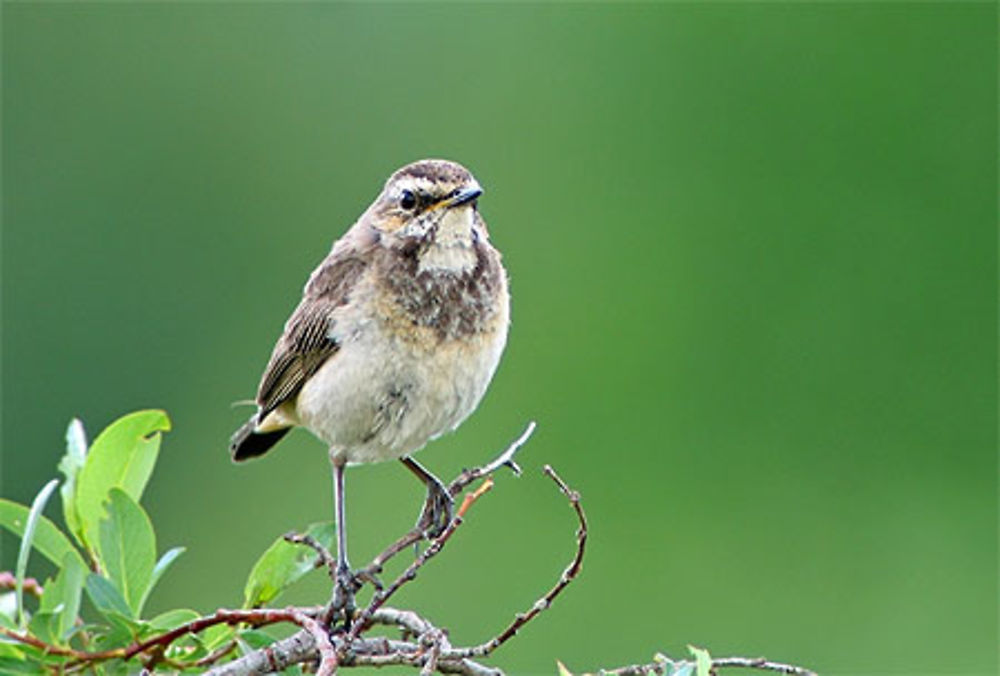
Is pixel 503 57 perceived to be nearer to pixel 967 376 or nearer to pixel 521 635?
pixel 967 376

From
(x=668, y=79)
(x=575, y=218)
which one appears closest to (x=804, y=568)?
(x=575, y=218)

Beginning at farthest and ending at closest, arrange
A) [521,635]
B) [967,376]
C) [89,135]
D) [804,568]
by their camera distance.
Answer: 1. [89,135]
2. [967,376]
3. [804,568]
4. [521,635]

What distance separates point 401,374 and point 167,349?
11080 mm

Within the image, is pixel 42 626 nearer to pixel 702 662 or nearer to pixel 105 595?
pixel 105 595

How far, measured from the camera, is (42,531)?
13.0 feet

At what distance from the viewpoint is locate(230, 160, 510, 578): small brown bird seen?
4551mm

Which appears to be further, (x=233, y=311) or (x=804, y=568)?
(x=233, y=311)

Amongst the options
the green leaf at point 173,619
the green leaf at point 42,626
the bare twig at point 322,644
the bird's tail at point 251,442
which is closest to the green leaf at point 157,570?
the green leaf at point 173,619

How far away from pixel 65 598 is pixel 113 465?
1.51 ft

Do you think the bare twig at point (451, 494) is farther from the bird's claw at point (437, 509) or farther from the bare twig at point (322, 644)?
the bird's claw at point (437, 509)

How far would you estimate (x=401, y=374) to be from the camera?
4543mm

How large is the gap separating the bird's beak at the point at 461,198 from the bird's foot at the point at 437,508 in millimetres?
711

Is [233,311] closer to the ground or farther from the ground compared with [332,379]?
farther from the ground

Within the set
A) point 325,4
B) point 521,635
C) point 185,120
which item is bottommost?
point 521,635
